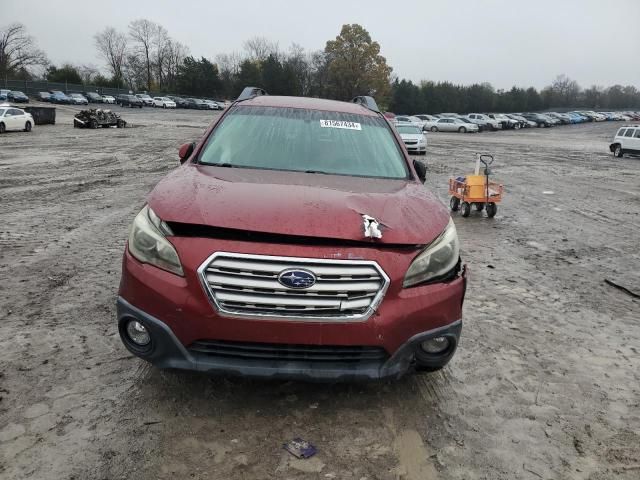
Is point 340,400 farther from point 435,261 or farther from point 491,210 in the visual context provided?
point 491,210

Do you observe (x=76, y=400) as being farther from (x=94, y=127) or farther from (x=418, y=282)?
(x=94, y=127)

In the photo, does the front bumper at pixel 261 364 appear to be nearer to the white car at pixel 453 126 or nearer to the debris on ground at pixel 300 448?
the debris on ground at pixel 300 448

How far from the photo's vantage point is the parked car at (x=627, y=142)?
2643cm

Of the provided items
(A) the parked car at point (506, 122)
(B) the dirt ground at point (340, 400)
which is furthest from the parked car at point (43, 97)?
(B) the dirt ground at point (340, 400)

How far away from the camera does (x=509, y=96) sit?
99125 millimetres

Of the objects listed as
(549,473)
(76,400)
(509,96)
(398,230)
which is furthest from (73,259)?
(509,96)

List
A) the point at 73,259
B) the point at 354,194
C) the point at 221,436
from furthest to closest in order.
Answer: the point at 73,259
the point at 354,194
the point at 221,436

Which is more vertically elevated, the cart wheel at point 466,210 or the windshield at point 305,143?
the windshield at point 305,143

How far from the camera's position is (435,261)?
9.22 feet

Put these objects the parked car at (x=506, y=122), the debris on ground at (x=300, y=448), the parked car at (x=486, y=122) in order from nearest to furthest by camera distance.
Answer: the debris on ground at (x=300, y=448) < the parked car at (x=486, y=122) < the parked car at (x=506, y=122)

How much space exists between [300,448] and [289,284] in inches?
34.9

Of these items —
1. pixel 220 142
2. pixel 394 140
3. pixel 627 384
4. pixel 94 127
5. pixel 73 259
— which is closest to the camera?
pixel 627 384

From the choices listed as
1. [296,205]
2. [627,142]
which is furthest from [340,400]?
[627,142]

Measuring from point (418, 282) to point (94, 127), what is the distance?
3519 centimetres
